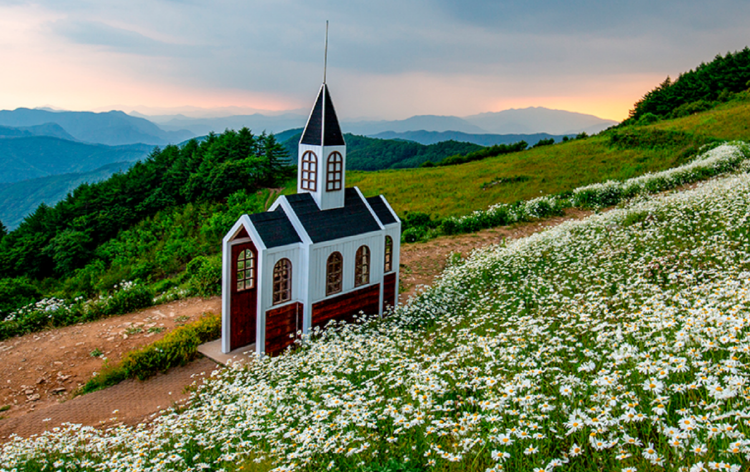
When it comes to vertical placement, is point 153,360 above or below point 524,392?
below

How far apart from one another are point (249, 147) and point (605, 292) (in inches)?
1368

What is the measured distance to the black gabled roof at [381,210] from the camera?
1343cm

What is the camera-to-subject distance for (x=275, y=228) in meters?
11.0

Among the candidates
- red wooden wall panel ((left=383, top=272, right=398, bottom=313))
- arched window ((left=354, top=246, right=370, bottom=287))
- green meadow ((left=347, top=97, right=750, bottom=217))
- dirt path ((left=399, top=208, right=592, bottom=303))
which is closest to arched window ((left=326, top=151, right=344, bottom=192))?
arched window ((left=354, top=246, right=370, bottom=287))

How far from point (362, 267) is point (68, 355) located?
7.61 m

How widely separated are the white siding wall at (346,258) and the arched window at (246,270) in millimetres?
1612

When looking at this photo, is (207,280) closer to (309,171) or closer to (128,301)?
(128,301)

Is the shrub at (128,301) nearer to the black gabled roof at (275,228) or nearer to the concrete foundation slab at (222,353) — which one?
the concrete foundation slab at (222,353)

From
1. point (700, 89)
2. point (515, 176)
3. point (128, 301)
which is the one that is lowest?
point (128, 301)

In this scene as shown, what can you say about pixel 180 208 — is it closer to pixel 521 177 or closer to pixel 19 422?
pixel 521 177

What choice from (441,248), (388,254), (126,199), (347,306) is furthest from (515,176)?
(126,199)

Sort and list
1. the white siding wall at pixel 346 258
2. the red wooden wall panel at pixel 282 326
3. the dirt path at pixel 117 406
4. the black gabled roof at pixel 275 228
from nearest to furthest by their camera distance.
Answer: the dirt path at pixel 117 406, the black gabled roof at pixel 275 228, the red wooden wall panel at pixel 282 326, the white siding wall at pixel 346 258

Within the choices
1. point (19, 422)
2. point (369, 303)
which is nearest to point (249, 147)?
point (369, 303)

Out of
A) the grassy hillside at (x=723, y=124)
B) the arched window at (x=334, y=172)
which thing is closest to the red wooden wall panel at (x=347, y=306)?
the arched window at (x=334, y=172)
